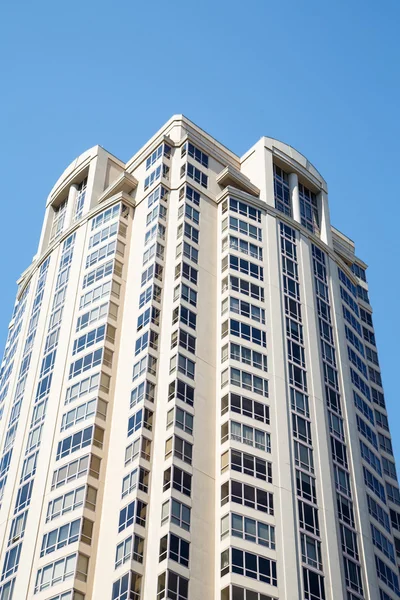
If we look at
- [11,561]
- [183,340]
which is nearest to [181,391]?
[183,340]

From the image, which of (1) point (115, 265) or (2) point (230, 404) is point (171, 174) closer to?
(1) point (115, 265)

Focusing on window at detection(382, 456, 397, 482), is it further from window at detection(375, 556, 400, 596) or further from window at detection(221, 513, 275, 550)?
window at detection(221, 513, 275, 550)

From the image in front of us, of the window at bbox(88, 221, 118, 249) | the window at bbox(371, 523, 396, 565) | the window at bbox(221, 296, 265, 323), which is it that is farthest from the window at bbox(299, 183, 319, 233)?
the window at bbox(371, 523, 396, 565)

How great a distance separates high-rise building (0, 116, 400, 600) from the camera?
62906 millimetres

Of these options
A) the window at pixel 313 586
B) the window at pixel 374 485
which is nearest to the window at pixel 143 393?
the window at pixel 313 586

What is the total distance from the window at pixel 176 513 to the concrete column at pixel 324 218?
3843cm

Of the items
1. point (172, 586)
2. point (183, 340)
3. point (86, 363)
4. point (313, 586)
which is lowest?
point (172, 586)

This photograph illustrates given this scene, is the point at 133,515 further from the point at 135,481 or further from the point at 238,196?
the point at 238,196

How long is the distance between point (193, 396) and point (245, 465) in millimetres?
6994

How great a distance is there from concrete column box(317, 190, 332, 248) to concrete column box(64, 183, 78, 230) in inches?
1030

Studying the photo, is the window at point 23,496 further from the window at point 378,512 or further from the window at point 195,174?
the window at point 195,174

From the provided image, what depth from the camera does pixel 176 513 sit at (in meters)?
62.3

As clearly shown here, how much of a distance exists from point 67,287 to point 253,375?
21440mm

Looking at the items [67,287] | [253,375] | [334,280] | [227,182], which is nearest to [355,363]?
[334,280]
